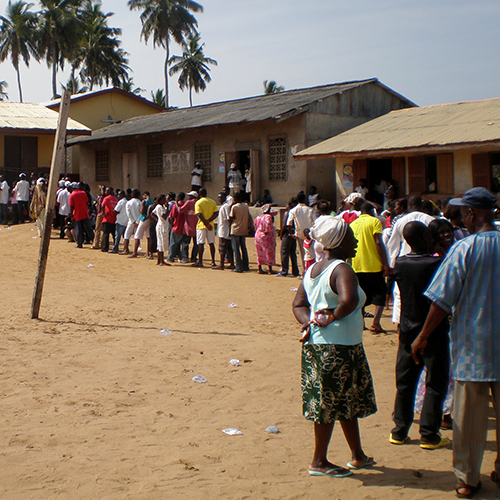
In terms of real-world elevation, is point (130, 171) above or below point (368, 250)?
above

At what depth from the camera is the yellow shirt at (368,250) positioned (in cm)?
704

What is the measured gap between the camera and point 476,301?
337 centimetres

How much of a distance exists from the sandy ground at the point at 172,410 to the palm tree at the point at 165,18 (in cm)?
4169

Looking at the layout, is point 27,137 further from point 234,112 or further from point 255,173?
point 255,173

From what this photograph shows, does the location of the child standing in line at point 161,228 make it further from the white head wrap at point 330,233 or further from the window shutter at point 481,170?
the white head wrap at point 330,233

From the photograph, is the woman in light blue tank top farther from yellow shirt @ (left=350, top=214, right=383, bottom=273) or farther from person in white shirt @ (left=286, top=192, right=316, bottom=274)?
person in white shirt @ (left=286, top=192, right=316, bottom=274)

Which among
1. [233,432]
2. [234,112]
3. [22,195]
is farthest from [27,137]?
[233,432]

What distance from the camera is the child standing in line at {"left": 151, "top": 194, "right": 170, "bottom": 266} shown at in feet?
44.3

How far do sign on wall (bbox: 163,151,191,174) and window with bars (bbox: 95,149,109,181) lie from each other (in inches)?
163

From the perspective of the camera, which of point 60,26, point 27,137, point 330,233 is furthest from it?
point 60,26

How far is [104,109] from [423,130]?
20.3 m

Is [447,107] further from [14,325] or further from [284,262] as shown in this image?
[14,325]

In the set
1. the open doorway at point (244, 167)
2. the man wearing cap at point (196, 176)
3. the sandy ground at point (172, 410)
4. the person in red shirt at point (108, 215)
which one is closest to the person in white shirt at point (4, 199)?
the man wearing cap at point (196, 176)

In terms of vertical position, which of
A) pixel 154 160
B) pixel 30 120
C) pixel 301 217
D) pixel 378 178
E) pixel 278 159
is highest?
pixel 30 120
